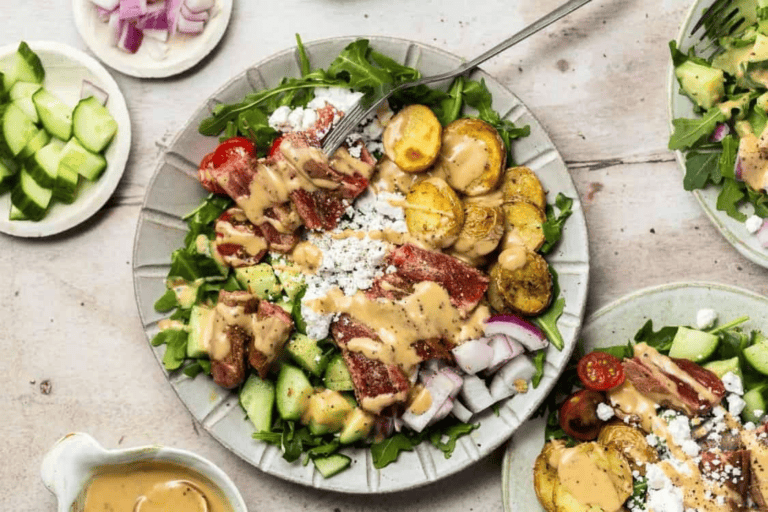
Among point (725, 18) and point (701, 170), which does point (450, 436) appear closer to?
point (701, 170)

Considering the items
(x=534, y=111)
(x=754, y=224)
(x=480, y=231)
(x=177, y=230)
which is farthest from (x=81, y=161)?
(x=754, y=224)

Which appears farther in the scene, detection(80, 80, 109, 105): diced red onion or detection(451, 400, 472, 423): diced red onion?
detection(80, 80, 109, 105): diced red onion

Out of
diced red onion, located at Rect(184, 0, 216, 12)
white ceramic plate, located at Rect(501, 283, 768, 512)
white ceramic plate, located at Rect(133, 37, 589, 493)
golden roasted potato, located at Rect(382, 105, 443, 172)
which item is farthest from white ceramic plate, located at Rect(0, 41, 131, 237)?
white ceramic plate, located at Rect(501, 283, 768, 512)

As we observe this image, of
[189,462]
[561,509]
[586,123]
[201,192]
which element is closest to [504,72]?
[586,123]

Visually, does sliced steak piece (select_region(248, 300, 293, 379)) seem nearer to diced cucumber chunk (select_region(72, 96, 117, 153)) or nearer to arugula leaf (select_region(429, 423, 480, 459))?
arugula leaf (select_region(429, 423, 480, 459))

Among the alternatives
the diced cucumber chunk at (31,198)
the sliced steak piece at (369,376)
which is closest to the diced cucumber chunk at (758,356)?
the sliced steak piece at (369,376)

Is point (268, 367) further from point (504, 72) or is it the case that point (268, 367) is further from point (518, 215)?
point (504, 72)
